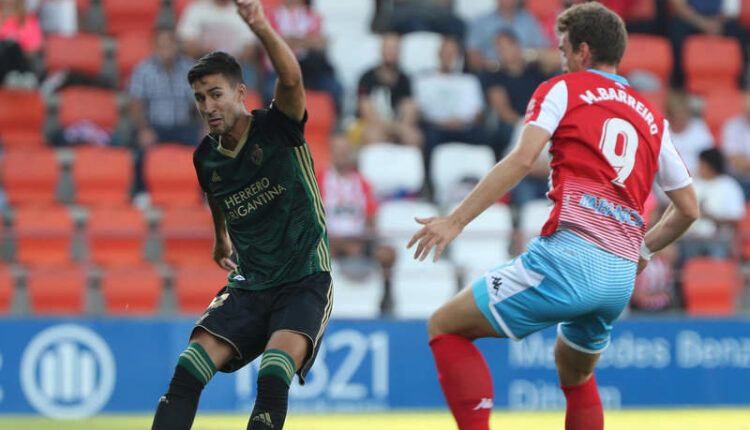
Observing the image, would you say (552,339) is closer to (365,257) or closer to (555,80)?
(365,257)

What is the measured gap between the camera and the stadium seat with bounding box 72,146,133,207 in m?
12.9

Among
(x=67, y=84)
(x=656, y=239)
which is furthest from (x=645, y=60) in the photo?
(x=656, y=239)

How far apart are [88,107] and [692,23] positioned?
699 centimetres

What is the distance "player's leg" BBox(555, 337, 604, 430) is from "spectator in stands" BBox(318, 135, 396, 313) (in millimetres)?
5689

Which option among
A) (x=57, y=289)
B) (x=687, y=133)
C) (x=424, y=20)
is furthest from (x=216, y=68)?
(x=424, y=20)

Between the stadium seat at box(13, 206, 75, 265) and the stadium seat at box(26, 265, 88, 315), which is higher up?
the stadium seat at box(13, 206, 75, 265)

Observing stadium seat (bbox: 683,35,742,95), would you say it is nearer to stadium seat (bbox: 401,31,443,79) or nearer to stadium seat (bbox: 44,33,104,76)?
stadium seat (bbox: 401,31,443,79)

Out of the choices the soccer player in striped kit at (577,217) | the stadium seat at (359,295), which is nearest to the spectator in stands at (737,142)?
the stadium seat at (359,295)

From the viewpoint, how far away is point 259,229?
637 centimetres

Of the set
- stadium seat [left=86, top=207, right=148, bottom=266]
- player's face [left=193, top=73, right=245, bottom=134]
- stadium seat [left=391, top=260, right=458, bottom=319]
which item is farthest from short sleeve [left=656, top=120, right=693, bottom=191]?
stadium seat [left=86, top=207, right=148, bottom=266]

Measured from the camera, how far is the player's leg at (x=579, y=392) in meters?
6.50

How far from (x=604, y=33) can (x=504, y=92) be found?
806 cm

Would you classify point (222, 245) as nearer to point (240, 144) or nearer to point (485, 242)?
point (240, 144)

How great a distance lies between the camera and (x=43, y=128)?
1366cm
